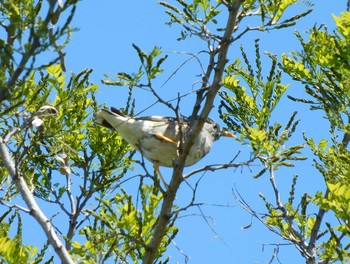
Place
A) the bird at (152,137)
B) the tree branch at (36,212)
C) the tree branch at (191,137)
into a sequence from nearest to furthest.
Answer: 1. the tree branch at (191,137)
2. the tree branch at (36,212)
3. the bird at (152,137)

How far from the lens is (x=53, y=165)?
8156 mm

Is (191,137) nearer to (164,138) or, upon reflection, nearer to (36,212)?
(36,212)

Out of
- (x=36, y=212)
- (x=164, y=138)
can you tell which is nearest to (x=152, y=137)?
(x=164, y=138)

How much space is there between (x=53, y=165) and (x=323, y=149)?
2605 millimetres

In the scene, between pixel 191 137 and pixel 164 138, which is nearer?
pixel 191 137

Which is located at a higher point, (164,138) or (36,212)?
(164,138)

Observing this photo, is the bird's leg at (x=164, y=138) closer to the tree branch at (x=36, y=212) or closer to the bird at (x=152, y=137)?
the bird at (x=152, y=137)

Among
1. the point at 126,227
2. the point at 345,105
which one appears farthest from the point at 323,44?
the point at 126,227

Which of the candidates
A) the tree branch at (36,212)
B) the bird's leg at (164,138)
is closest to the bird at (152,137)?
the bird's leg at (164,138)

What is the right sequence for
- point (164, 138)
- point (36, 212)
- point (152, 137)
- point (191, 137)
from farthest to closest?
point (152, 137)
point (164, 138)
point (36, 212)
point (191, 137)

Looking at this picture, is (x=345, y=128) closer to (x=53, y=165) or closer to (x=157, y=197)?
(x=157, y=197)

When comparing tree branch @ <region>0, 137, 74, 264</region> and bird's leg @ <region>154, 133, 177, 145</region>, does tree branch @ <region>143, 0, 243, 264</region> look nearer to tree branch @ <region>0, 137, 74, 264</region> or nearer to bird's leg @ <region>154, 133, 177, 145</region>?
tree branch @ <region>0, 137, 74, 264</region>

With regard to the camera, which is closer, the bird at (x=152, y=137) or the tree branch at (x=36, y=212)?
the tree branch at (x=36, y=212)

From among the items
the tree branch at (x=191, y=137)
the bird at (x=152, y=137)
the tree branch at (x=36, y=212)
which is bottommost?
the tree branch at (x=36, y=212)
